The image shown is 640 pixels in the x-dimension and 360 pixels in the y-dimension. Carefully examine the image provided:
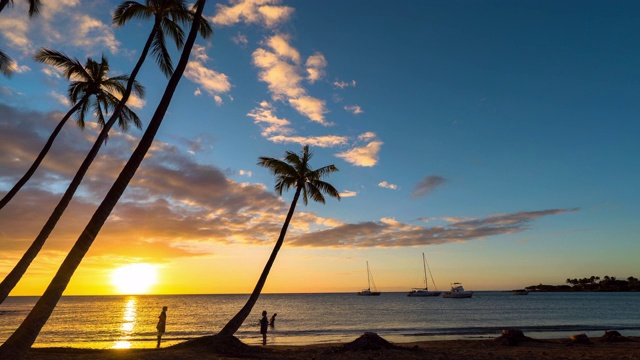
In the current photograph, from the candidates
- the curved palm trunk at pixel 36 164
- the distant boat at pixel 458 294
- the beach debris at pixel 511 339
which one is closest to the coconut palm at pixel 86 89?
the curved palm trunk at pixel 36 164

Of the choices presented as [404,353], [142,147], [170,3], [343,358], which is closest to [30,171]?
[170,3]

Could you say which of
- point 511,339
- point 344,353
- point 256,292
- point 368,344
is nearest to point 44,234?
point 256,292

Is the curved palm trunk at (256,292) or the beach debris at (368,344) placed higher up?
the curved palm trunk at (256,292)

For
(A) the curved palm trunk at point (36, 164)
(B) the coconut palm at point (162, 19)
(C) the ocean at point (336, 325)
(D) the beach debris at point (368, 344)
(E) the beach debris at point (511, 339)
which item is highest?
(B) the coconut palm at point (162, 19)

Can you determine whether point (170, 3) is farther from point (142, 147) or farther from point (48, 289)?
point (48, 289)

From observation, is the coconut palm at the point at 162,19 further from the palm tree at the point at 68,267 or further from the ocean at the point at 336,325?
the ocean at the point at 336,325

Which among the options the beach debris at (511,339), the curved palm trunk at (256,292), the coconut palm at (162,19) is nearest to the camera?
the coconut palm at (162,19)

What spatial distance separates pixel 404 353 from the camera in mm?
18516

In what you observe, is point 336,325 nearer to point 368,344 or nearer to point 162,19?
point 368,344

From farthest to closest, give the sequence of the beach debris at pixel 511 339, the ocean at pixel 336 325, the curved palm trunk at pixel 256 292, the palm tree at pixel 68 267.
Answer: the ocean at pixel 336 325 → the beach debris at pixel 511 339 → the curved palm trunk at pixel 256 292 → the palm tree at pixel 68 267

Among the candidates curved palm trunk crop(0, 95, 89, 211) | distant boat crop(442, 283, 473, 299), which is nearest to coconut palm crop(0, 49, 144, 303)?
curved palm trunk crop(0, 95, 89, 211)

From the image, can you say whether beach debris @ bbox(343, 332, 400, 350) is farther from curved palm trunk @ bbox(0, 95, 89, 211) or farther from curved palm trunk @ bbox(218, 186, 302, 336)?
curved palm trunk @ bbox(0, 95, 89, 211)

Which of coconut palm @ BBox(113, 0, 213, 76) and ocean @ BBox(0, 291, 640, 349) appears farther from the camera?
ocean @ BBox(0, 291, 640, 349)

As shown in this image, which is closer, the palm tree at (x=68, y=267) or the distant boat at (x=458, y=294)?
the palm tree at (x=68, y=267)
